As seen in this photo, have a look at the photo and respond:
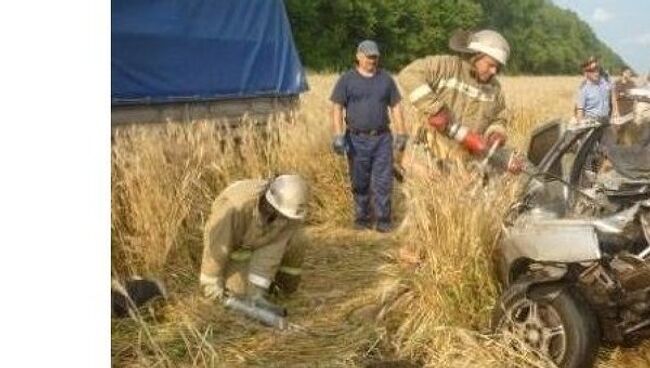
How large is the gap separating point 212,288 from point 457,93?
172cm

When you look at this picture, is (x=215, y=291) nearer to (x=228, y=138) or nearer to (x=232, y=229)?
(x=232, y=229)

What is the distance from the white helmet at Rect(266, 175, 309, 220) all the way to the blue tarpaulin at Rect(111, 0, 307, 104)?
2320 mm

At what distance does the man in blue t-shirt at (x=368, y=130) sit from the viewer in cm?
680

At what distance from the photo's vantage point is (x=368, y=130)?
269 inches

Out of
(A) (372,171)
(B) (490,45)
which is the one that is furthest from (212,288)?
(A) (372,171)

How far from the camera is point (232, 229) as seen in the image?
15.0 feet

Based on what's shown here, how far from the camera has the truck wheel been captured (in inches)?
133

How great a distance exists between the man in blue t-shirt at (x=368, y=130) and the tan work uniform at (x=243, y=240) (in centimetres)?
214

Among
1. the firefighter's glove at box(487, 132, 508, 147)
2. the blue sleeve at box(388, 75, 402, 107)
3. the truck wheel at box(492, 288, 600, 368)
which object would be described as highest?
the blue sleeve at box(388, 75, 402, 107)

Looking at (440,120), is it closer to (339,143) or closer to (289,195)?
(289,195)

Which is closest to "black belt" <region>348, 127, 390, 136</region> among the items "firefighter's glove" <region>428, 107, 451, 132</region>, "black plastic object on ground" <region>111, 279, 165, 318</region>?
"firefighter's glove" <region>428, 107, 451, 132</region>

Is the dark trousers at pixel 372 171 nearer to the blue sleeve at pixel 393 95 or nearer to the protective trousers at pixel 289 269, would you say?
the blue sleeve at pixel 393 95

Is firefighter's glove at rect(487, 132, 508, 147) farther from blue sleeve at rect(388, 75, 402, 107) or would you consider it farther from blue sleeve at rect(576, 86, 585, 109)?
blue sleeve at rect(576, 86, 585, 109)
